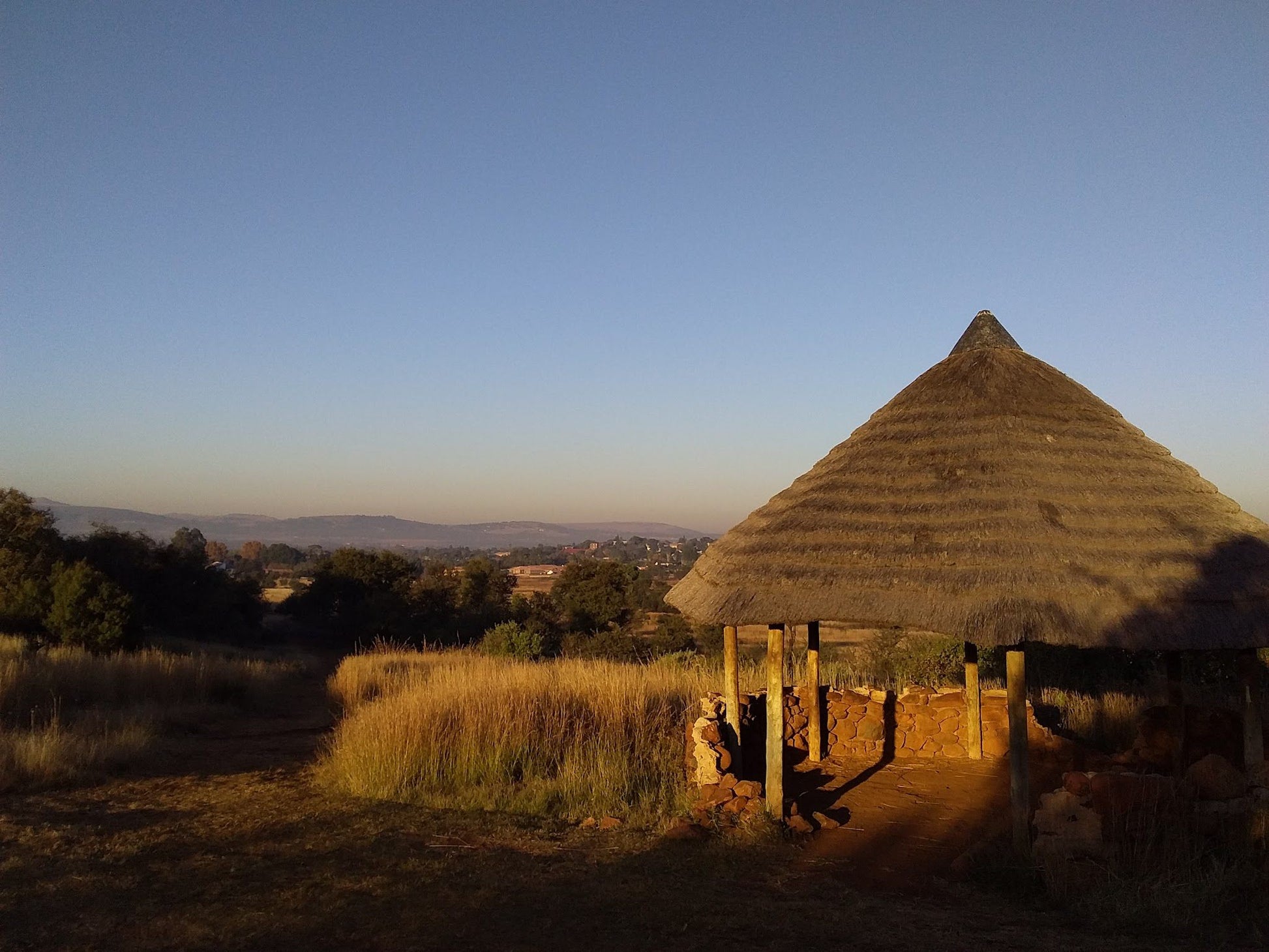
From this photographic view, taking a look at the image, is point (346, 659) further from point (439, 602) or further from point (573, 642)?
point (439, 602)

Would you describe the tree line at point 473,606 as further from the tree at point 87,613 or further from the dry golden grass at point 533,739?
the dry golden grass at point 533,739

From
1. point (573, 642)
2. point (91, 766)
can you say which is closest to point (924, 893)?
point (91, 766)

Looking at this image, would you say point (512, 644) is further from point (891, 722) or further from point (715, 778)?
point (715, 778)

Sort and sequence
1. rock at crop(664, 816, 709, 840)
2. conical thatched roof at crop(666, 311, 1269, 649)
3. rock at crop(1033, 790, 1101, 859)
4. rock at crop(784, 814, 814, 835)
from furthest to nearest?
rock at crop(784, 814, 814, 835) < rock at crop(664, 816, 709, 840) < conical thatched roof at crop(666, 311, 1269, 649) < rock at crop(1033, 790, 1101, 859)

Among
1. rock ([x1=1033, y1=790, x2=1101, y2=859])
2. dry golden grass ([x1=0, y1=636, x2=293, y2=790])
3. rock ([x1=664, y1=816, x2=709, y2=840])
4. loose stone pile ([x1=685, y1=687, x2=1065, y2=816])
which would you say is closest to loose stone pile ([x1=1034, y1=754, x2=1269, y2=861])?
rock ([x1=1033, y1=790, x2=1101, y2=859])

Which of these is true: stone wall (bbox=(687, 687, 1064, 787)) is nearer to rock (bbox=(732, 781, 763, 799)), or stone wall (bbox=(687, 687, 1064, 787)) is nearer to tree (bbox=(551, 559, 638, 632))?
rock (bbox=(732, 781, 763, 799))

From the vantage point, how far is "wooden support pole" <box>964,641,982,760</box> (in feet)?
29.1

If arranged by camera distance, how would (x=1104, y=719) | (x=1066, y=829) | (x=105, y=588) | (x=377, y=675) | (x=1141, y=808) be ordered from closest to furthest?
1. (x=1066, y=829)
2. (x=1141, y=808)
3. (x=1104, y=719)
4. (x=377, y=675)
5. (x=105, y=588)

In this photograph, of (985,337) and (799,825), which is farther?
(985,337)

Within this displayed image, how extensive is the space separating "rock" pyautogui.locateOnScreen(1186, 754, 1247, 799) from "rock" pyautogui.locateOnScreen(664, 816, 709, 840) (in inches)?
136

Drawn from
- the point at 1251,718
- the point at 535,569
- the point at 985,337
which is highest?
the point at 985,337

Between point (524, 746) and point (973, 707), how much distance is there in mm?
4476

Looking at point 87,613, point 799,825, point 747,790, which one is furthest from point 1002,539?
point 87,613

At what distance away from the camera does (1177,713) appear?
752 cm
